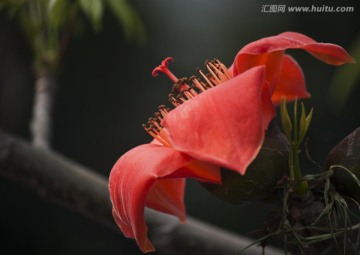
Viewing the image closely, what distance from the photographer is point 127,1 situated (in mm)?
813

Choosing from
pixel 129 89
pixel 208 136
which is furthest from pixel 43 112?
pixel 208 136

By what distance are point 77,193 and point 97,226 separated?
0.25m

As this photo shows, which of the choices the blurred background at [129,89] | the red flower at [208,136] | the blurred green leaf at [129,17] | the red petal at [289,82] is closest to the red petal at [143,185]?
the red flower at [208,136]

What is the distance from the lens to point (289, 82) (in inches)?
17.3

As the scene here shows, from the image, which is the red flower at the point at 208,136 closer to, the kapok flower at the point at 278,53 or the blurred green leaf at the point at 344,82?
the kapok flower at the point at 278,53

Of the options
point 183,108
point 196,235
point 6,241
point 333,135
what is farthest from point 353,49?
point 6,241

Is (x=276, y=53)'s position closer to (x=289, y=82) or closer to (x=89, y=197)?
(x=289, y=82)

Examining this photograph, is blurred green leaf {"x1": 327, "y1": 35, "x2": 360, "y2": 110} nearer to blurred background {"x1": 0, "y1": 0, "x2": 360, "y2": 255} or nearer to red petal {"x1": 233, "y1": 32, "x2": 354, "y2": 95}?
blurred background {"x1": 0, "y1": 0, "x2": 360, "y2": 255}

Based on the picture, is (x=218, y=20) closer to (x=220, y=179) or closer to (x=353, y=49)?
(x=353, y=49)

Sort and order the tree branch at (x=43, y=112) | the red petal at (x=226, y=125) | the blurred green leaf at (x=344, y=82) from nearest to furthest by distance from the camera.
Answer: the red petal at (x=226, y=125), the blurred green leaf at (x=344, y=82), the tree branch at (x=43, y=112)

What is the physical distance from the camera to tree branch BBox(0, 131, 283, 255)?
0.60m

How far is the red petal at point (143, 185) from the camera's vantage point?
327mm

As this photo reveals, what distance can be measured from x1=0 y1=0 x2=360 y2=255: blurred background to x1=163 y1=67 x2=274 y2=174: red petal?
27 cm

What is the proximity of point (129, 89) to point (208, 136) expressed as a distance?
52 cm
